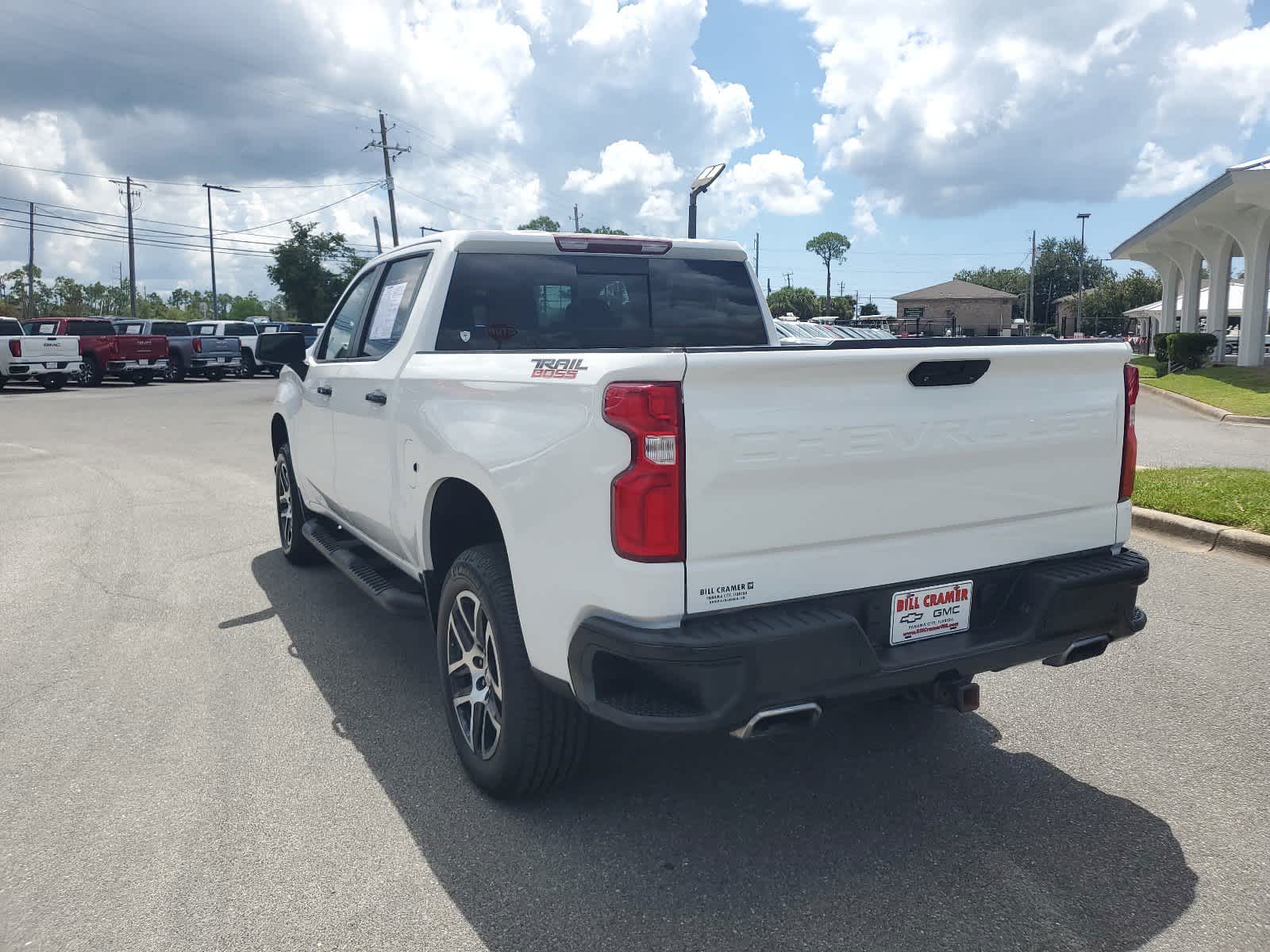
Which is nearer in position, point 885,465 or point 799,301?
point 885,465

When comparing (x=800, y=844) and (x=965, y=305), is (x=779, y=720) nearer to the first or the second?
(x=800, y=844)

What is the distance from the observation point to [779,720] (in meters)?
2.80

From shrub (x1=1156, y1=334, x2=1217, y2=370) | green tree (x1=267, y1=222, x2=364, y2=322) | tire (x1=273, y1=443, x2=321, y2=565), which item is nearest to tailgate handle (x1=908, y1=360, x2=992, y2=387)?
tire (x1=273, y1=443, x2=321, y2=565)

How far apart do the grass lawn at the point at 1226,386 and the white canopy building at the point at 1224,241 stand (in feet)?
4.23

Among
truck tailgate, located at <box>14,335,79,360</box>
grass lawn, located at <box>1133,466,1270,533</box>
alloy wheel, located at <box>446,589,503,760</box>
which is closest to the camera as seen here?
alloy wheel, located at <box>446,589,503,760</box>

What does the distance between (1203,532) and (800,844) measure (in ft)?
17.5

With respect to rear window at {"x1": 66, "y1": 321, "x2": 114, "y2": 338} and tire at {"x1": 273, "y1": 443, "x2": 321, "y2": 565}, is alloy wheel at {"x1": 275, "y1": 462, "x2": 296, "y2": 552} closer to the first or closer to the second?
tire at {"x1": 273, "y1": 443, "x2": 321, "y2": 565}

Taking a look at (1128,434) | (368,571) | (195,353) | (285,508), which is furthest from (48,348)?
(1128,434)

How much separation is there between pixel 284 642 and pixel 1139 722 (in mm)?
4184

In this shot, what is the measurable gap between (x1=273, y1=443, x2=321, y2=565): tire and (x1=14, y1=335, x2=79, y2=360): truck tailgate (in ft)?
81.2

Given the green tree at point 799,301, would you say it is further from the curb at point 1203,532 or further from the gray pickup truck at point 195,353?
the curb at point 1203,532

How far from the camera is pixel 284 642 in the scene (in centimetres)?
538

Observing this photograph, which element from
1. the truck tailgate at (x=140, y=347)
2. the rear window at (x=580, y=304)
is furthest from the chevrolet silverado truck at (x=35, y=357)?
the rear window at (x=580, y=304)

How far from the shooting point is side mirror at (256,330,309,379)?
6.06 m
